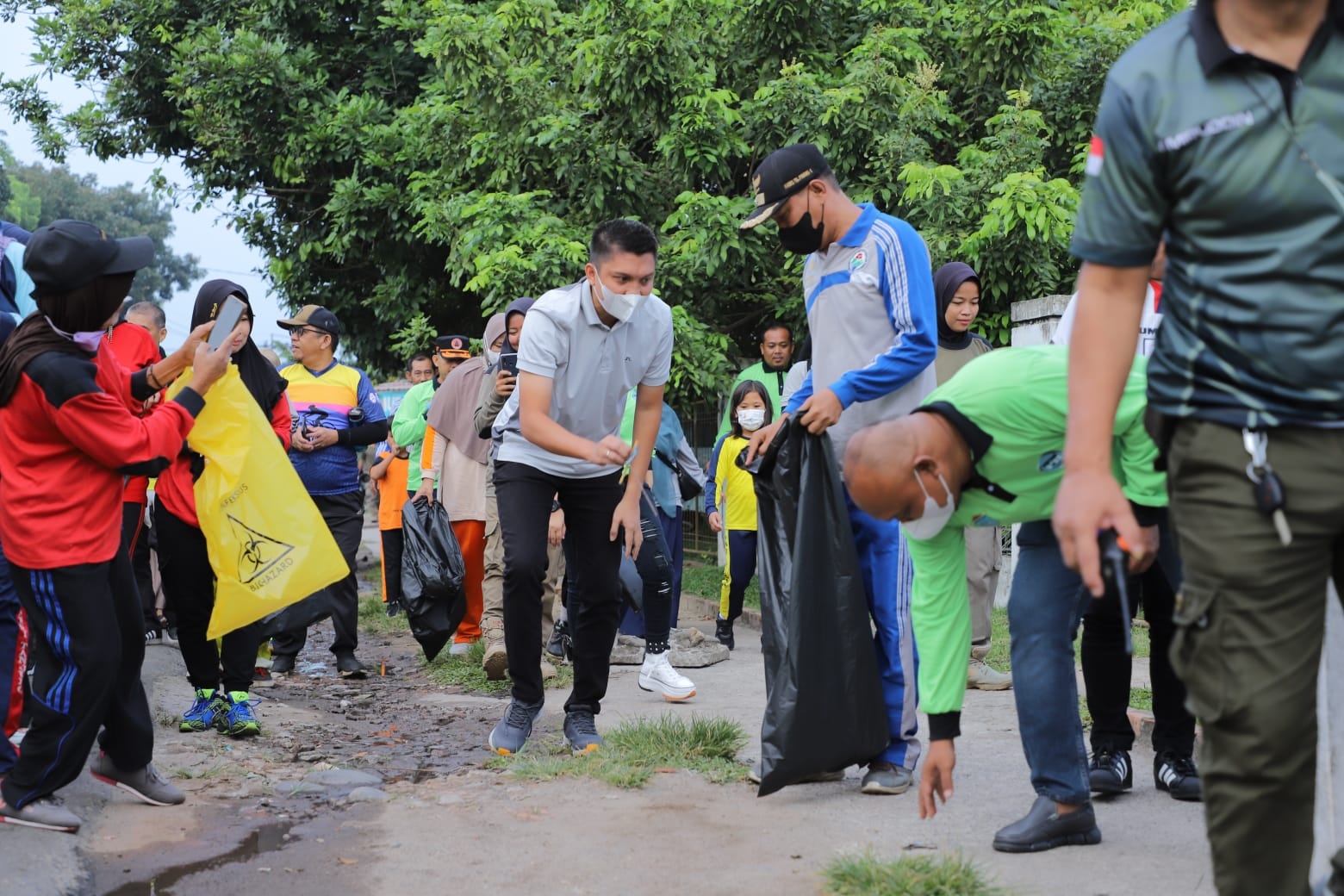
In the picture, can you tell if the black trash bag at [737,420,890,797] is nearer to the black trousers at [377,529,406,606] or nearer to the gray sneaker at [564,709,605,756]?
the gray sneaker at [564,709,605,756]

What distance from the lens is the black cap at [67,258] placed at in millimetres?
4289

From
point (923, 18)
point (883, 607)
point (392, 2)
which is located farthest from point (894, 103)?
point (883, 607)

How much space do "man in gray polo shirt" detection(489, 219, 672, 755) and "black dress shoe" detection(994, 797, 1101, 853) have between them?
75.1 inches

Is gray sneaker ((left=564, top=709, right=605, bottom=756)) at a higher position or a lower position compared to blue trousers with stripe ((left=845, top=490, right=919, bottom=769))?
lower

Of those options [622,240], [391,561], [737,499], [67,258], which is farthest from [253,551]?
A: [391,561]

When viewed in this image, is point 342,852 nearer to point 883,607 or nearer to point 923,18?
point 883,607

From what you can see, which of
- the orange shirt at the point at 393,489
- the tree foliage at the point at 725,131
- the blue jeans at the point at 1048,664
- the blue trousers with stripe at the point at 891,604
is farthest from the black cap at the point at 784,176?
the orange shirt at the point at 393,489

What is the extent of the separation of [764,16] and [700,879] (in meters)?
9.59

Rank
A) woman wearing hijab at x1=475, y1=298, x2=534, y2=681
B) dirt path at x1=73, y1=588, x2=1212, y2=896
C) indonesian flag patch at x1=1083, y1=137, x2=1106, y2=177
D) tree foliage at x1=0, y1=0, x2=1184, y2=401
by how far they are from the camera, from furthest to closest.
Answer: tree foliage at x1=0, y1=0, x2=1184, y2=401, woman wearing hijab at x1=475, y1=298, x2=534, y2=681, dirt path at x1=73, y1=588, x2=1212, y2=896, indonesian flag patch at x1=1083, y1=137, x2=1106, y2=177

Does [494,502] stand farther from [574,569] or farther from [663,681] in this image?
[574,569]

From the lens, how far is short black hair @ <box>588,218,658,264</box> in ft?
17.8

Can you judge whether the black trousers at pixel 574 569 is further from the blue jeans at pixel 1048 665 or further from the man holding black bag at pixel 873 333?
the blue jeans at pixel 1048 665

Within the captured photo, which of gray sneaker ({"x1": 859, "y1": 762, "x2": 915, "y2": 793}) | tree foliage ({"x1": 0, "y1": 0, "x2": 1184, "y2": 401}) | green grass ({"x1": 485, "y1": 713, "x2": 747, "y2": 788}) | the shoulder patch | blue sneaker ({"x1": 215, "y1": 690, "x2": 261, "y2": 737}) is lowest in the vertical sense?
blue sneaker ({"x1": 215, "y1": 690, "x2": 261, "y2": 737})

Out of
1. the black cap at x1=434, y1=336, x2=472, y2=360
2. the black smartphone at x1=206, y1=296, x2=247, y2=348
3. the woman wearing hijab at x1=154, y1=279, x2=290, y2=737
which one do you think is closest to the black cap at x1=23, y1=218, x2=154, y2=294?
the black smartphone at x1=206, y1=296, x2=247, y2=348
